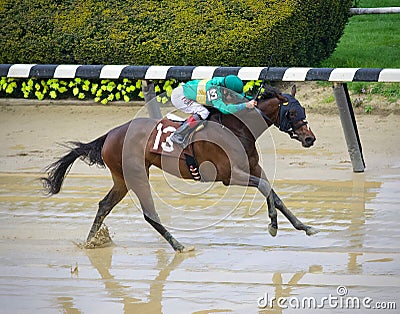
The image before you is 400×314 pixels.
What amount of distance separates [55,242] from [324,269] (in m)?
2.09

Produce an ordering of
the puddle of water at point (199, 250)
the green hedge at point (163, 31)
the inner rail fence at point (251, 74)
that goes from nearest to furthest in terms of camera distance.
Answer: the puddle of water at point (199, 250), the inner rail fence at point (251, 74), the green hedge at point (163, 31)

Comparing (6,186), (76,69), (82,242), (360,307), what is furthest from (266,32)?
(360,307)

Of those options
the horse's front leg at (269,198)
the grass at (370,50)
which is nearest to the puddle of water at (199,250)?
the horse's front leg at (269,198)

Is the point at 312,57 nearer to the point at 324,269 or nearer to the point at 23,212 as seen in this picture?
the point at 23,212

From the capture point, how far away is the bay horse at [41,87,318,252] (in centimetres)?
658

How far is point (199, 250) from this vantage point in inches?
264

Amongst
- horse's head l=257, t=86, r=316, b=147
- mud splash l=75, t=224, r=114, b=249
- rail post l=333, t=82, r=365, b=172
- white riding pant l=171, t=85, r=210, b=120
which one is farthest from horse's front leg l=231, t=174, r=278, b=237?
rail post l=333, t=82, r=365, b=172

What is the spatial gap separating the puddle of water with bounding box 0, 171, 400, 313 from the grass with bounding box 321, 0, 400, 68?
3.41 meters

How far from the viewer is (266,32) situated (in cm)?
1026

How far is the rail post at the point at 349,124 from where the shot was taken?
8477 millimetres

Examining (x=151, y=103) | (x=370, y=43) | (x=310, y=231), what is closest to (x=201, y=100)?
(x=310, y=231)

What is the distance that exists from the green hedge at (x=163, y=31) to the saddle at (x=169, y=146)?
3.64 meters

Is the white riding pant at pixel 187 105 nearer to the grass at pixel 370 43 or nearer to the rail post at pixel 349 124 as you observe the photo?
the rail post at pixel 349 124

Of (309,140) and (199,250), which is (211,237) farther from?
(309,140)
